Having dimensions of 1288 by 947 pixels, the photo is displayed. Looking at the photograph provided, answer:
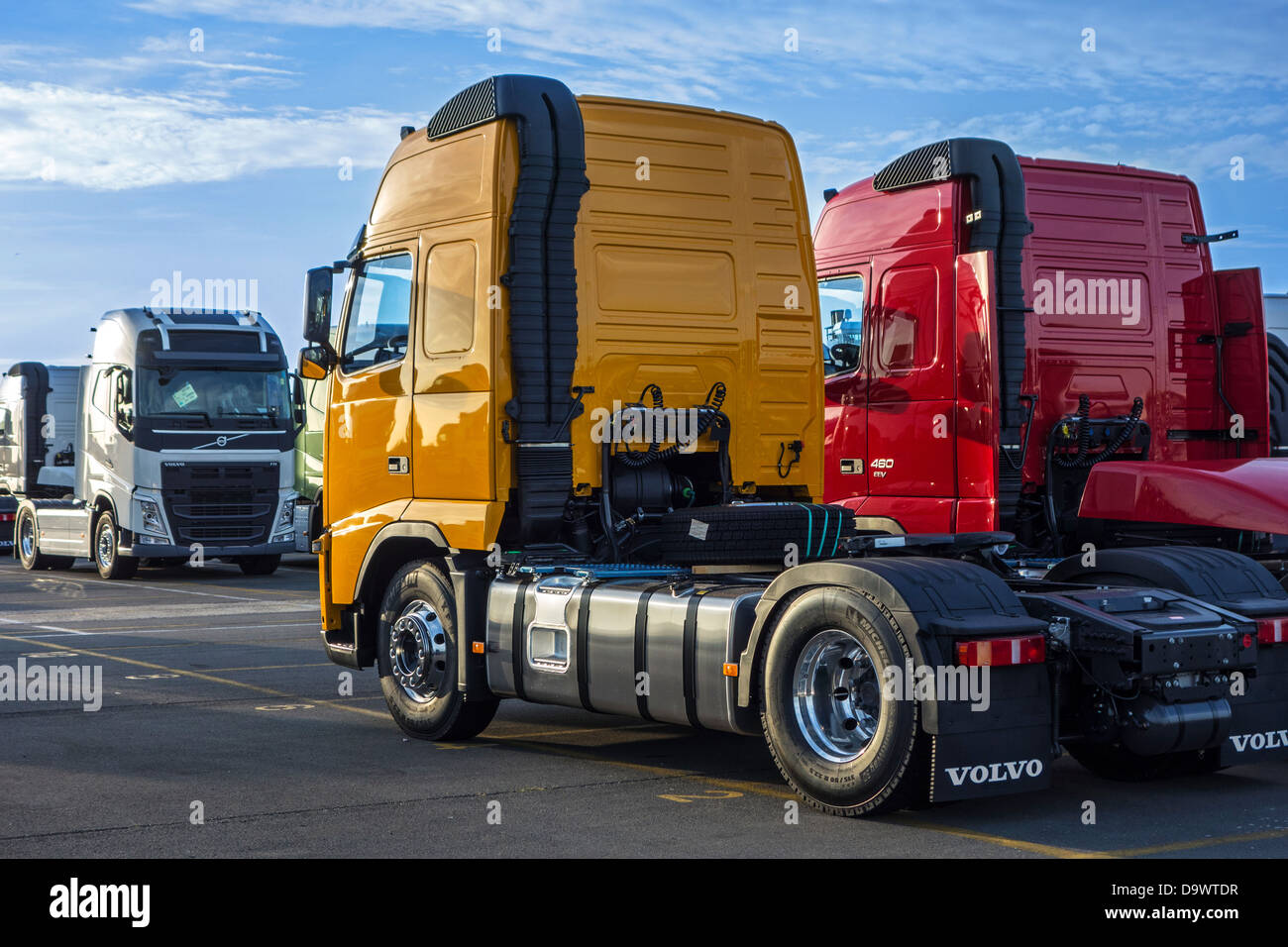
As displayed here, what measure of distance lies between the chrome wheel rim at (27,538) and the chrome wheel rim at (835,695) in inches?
902

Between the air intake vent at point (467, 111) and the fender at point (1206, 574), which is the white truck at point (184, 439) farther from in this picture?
the fender at point (1206, 574)

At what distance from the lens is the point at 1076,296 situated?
35.5 feet

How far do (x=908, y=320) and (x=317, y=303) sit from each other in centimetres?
384

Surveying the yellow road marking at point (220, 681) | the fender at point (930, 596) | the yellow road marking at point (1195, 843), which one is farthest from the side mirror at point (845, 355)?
the yellow road marking at point (1195, 843)

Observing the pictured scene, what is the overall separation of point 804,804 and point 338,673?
607 cm

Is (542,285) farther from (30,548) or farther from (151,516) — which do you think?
(30,548)

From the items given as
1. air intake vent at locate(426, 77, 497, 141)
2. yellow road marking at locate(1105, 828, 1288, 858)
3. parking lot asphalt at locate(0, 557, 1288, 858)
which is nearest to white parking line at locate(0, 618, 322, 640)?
parking lot asphalt at locate(0, 557, 1288, 858)

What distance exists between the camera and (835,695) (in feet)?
22.8

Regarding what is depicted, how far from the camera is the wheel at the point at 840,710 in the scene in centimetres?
645
